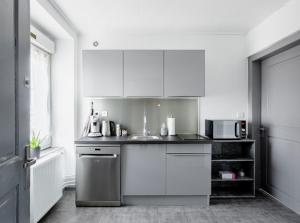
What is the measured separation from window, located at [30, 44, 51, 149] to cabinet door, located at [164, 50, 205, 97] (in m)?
1.69

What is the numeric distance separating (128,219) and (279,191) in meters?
2.07

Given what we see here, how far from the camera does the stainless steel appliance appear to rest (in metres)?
3.34

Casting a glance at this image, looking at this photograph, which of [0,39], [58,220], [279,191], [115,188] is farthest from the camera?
[279,191]

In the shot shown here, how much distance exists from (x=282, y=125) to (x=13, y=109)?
10.2 ft

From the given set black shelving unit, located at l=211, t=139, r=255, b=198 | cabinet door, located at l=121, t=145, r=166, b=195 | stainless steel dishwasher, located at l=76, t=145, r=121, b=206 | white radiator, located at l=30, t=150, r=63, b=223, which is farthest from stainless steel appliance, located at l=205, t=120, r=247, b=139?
white radiator, located at l=30, t=150, r=63, b=223

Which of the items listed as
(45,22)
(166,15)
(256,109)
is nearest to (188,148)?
(256,109)

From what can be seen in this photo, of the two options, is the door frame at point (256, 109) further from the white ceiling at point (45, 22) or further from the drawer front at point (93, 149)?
the white ceiling at point (45, 22)

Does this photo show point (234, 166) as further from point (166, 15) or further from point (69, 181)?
point (69, 181)

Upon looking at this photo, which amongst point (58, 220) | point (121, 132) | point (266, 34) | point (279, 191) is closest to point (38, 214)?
point (58, 220)

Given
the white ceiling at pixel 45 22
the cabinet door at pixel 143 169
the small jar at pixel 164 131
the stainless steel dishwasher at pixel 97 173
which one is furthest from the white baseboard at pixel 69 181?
the white ceiling at pixel 45 22

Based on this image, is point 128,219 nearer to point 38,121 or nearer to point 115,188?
point 115,188

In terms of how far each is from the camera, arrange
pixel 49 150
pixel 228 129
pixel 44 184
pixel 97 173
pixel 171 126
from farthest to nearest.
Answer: pixel 171 126
pixel 228 129
pixel 49 150
pixel 97 173
pixel 44 184

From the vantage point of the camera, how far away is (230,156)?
3539 mm

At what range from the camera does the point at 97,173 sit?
9.74 ft
